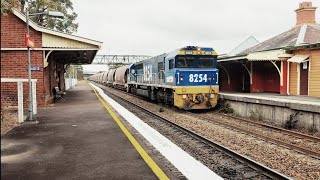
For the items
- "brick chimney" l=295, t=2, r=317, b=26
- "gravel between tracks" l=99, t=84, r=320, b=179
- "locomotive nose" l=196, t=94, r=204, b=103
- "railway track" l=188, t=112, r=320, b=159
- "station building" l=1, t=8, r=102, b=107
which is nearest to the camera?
"gravel between tracks" l=99, t=84, r=320, b=179

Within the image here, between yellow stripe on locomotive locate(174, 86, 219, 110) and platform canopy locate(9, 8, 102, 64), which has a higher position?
platform canopy locate(9, 8, 102, 64)

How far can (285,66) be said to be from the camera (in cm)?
1961

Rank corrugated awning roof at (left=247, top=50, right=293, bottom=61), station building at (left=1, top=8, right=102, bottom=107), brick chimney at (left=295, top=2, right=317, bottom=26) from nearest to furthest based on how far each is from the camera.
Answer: station building at (left=1, top=8, right=102, bottom=107) < corrugated awning roof at (left=247, top=50, right=293, bottom=61) < brick chimney at (left=295, top=2, right=317, bottom=26)

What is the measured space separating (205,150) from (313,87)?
39.6ft

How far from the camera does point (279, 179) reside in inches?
221

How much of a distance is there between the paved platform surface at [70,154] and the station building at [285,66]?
12.3 m

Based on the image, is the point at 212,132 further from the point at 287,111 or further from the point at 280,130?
the point at 287,111

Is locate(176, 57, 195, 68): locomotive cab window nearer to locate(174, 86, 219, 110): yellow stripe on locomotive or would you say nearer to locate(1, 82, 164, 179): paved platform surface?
locate(174, 86, 219, 110): yellow stripe on locomotive

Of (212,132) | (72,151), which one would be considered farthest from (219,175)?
(212,132)

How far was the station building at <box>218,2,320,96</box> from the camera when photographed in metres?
17.6

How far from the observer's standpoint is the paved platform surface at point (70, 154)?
5383 millimetres

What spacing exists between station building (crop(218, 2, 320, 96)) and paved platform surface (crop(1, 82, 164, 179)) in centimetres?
1230

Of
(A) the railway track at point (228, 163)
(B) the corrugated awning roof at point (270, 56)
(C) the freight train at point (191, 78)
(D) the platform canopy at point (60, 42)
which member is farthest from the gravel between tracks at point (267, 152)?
(D) the platform canopy at point (60, 42)

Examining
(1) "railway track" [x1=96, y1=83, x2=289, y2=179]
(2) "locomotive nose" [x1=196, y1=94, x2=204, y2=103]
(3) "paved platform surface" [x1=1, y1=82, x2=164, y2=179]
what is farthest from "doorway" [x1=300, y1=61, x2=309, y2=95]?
(3) "paved platform surface" [x1=1, y1=82, x2=164, y2=179]
